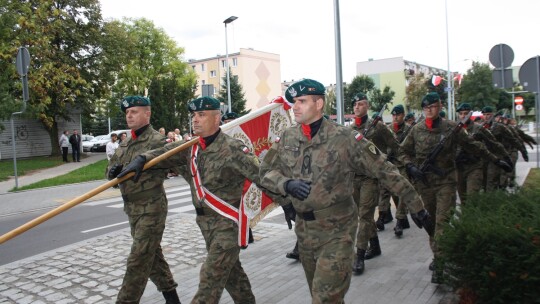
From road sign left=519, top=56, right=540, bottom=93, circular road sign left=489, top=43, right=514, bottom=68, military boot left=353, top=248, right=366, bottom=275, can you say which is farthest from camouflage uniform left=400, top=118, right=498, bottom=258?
circular road sign left=489, top=43, right=514, bottom=68

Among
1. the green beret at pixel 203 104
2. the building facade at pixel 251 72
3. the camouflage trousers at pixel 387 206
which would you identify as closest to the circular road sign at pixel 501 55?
the camouflage trousers at pixel 387 206

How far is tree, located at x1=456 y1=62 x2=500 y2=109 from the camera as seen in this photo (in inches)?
1511

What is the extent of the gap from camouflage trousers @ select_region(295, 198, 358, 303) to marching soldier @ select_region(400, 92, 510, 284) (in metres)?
2.26

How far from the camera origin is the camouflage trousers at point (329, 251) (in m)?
3.18

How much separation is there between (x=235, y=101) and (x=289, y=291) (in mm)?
40772

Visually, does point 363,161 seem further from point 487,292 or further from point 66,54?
point 66,54

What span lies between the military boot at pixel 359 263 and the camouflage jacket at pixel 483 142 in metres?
2.94

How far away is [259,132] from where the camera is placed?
6.17 meters

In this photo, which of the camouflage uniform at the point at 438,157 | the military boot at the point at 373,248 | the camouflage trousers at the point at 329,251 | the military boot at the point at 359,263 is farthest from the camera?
the military boot at the point at 373,248

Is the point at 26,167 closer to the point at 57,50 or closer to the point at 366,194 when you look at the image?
the point at 57,50

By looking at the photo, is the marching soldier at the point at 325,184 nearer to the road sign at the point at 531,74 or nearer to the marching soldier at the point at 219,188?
the marching soldier at the point at 219,188

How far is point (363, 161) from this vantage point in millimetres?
3449

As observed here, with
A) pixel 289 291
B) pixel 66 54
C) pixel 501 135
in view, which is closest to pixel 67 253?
pixel 289 291

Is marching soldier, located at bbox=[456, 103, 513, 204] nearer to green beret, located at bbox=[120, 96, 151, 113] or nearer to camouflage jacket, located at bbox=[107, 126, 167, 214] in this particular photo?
camouflage jacket, located at bbox=[107, 126, 167, 214]
